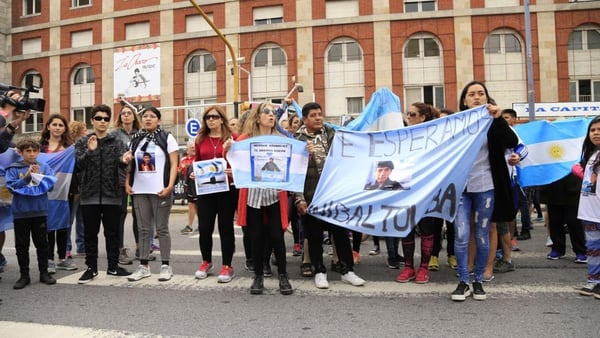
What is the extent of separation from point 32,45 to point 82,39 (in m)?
4.77

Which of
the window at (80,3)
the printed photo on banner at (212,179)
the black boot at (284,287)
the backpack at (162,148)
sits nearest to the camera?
Answer: the black boot at (284,287)

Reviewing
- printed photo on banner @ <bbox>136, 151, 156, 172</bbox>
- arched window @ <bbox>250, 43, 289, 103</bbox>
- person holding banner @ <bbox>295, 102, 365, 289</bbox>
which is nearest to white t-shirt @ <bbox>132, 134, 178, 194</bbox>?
printed photo on banner @ <bbox>136, 151, 156, 172</bbox>

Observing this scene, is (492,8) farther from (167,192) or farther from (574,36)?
(167,192)

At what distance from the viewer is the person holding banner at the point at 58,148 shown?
591 centimetres

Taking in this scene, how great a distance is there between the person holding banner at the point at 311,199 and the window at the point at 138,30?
2774 centimetres

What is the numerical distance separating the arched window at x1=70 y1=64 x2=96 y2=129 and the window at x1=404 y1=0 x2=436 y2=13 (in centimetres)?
2214

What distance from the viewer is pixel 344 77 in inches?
1034

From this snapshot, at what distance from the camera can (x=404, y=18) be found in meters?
25.8

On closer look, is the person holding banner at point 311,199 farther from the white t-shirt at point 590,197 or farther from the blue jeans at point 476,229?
the white t-shirt at point 590,197

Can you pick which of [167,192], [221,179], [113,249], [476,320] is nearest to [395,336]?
[476,320]

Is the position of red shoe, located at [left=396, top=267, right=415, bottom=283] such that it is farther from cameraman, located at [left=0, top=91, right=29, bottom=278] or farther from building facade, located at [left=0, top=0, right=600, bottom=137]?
building facade, located at [left=0, top=0, right=600, bottom=137]

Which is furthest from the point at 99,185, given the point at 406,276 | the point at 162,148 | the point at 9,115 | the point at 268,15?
the point at 268,15

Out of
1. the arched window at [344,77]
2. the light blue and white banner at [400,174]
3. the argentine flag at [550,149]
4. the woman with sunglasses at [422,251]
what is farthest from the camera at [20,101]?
the arched window at [344,77]

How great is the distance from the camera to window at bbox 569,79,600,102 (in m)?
24.9
